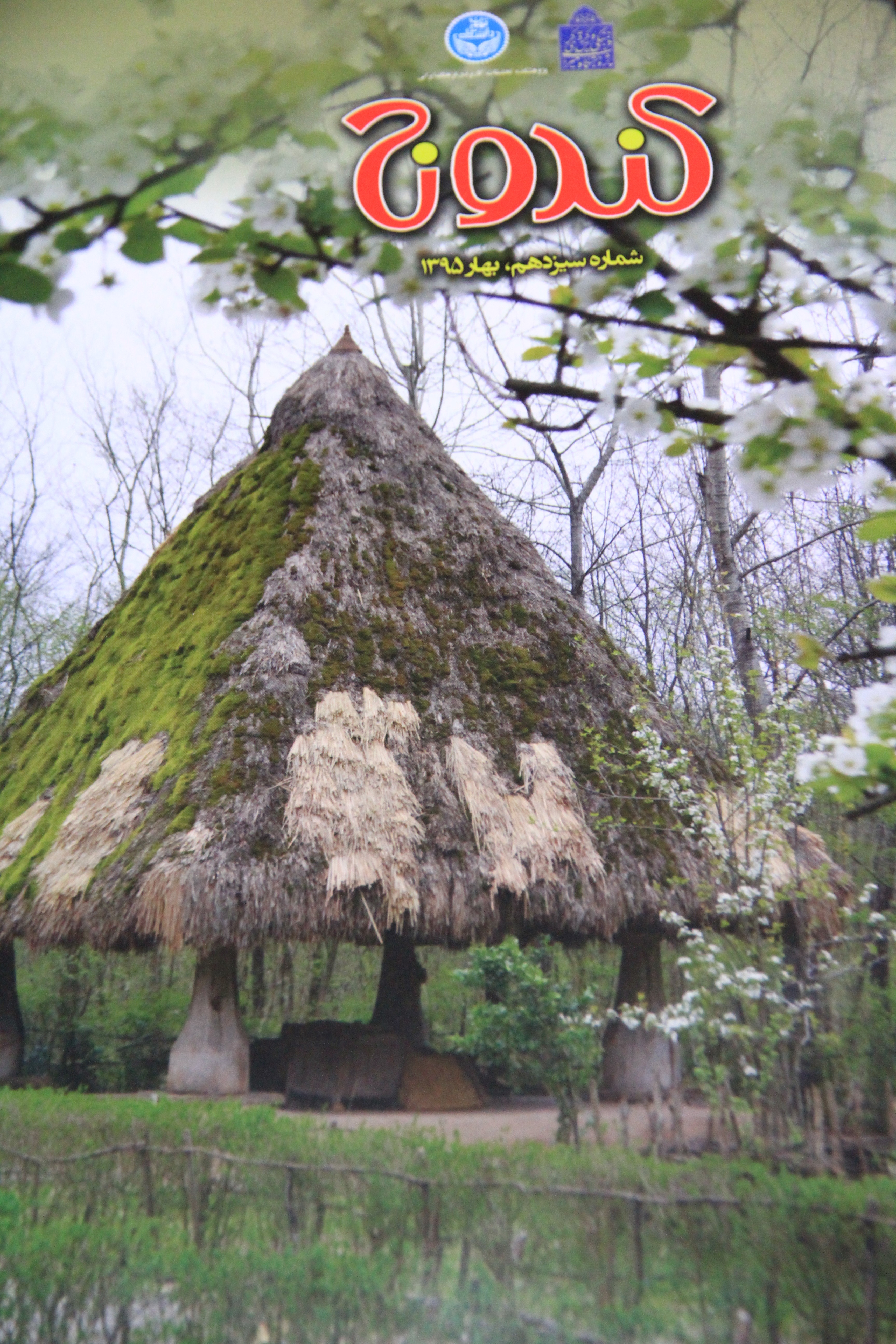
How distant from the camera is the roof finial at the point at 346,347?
252 inches

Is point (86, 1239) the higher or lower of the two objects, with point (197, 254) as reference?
lower

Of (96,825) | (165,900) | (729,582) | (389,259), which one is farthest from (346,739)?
(389,259)

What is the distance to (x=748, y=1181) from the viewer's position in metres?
2.44

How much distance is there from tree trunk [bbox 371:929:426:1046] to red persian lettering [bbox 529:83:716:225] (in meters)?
4.23

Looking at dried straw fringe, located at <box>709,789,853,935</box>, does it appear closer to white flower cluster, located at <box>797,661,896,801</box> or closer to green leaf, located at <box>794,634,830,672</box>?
white flower cluster, located at <box>797,661,896,801</box>

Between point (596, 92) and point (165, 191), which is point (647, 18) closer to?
point (596, 92)

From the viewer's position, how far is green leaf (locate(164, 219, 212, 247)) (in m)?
1.71

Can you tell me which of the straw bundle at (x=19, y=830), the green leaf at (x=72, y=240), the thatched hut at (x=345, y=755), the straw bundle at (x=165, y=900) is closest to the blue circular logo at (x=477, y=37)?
the green leaf at (x=72, y=240)

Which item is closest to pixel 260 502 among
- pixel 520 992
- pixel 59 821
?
pixel 59 821

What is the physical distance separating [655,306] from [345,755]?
2.87 m

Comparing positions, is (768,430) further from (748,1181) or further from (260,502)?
(260,502)

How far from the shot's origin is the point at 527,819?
4.47 m

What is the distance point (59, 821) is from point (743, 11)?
451cm

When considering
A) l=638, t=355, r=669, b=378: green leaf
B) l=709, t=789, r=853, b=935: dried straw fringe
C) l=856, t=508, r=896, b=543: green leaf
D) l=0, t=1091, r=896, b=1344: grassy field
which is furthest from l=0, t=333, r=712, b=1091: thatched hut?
l=638, t=355, r=669, b=378: green leaf
